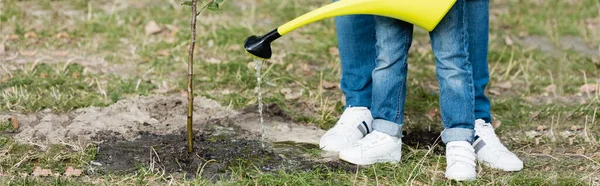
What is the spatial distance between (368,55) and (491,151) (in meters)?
0.64

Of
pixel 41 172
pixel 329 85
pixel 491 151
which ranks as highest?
pixel 329 85

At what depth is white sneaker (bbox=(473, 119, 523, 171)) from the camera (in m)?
3.35

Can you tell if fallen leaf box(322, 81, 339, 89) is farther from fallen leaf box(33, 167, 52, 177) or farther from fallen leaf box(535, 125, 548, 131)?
fallen leaf box(33, 167, 52, 177)

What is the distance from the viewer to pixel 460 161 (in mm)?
3215

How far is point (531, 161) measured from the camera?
138 inches

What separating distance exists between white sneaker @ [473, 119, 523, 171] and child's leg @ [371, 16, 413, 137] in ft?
1.08

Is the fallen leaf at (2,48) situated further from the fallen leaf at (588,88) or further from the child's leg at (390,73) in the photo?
the fallen leaf at (588,88)

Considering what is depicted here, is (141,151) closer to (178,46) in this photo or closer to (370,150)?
(370,150)

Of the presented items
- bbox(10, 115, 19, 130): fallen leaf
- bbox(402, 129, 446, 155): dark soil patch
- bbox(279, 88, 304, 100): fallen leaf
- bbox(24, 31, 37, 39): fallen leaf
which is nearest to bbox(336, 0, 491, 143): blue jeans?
bbox(402, 129, 446, 155): dark soil patch

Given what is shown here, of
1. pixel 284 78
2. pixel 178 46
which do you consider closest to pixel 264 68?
pixel 284 78

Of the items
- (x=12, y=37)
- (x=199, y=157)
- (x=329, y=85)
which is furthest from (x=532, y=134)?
(x=12, y=37)

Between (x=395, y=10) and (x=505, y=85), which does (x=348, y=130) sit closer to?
(x=395, y=10)

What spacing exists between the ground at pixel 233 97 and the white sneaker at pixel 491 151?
5cm

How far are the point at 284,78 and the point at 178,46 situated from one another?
2.70 ft
